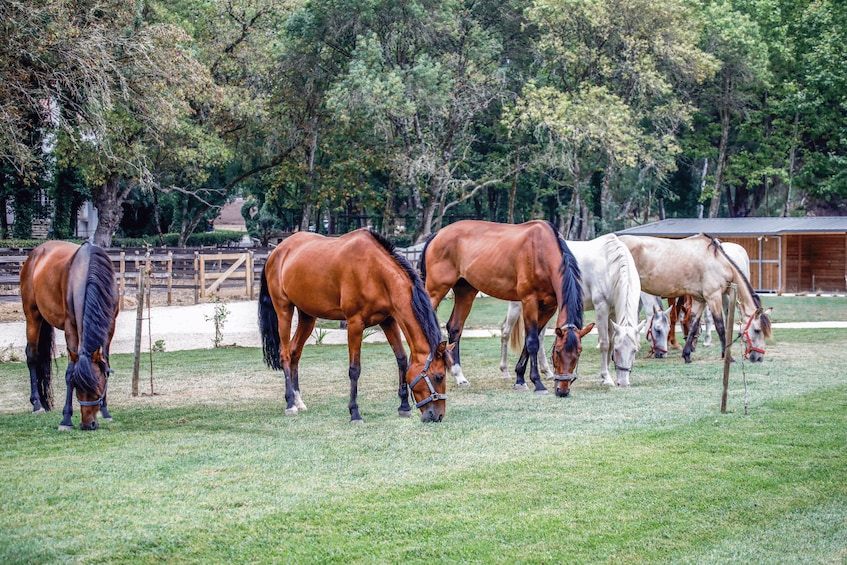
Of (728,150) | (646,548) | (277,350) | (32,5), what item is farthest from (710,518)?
(728,150)

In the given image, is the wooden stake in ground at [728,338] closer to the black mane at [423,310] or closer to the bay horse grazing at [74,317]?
the black mane at [423,310]

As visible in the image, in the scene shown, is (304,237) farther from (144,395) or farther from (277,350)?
(144,395)

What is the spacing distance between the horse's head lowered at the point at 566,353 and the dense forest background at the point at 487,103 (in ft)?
71.2

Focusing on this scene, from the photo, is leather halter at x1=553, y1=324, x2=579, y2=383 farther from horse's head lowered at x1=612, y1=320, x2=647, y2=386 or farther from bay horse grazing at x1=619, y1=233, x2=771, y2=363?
bay horse grazing at x1=619, y1=233, x2=771, y2=363

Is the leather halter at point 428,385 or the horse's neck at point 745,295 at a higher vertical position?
the horse's neck at point 745,295

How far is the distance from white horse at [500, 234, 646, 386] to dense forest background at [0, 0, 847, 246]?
19.9 m

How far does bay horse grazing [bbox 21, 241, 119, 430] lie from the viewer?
9.29m

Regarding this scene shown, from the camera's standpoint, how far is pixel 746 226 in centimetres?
3588

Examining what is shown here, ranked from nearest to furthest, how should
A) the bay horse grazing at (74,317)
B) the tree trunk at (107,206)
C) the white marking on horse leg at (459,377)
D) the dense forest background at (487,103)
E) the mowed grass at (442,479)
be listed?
the mowed grass at (442,479)
the bay horse grazing at (74,317)
the white marking on horse leg at (459,377)
the tree trunk at (107,206)
the dense forest background at (487,103)

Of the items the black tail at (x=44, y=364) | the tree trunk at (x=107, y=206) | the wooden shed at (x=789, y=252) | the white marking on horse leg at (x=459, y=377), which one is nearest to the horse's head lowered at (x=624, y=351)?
the white marking on horse leg at (x=459, y=377)

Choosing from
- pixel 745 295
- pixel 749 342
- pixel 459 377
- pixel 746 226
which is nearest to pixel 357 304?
pixel 459 377

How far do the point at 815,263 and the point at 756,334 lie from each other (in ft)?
76.9

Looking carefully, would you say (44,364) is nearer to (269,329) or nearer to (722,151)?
(269,329)

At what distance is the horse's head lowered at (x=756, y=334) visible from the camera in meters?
14.9
